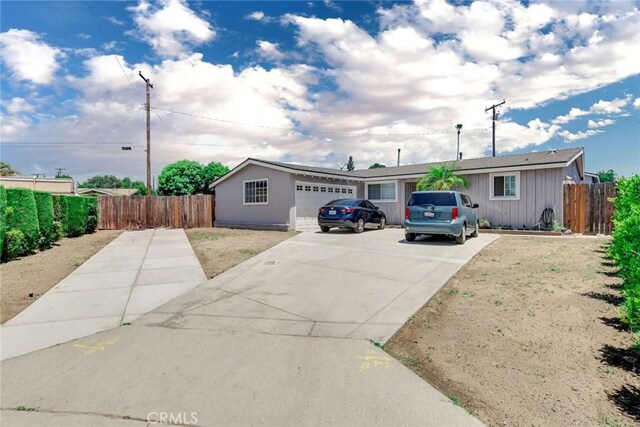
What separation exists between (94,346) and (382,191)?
58.8 feet

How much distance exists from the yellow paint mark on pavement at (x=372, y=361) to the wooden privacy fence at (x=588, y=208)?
13.8m

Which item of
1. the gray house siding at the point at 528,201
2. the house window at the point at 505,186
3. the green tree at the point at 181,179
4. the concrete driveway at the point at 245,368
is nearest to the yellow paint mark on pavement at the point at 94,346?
the concrete driveway at the point at 245,368

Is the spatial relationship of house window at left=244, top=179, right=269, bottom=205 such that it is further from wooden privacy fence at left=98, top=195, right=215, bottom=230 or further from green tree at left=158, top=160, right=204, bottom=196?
green tree at left=158, top=160, right=204, bottom=196

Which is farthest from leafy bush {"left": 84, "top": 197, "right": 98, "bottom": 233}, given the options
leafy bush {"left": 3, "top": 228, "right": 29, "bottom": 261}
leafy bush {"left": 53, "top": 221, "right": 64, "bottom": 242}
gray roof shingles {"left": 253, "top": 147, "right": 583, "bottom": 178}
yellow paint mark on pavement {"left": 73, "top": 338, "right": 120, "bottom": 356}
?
yellow paint mark on pavement {"left": 73, "top": 338, "right": 120, "bottom": 356}

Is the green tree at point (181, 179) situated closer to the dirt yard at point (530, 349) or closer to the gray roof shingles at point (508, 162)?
the gray roof shingles at point (508, 162)

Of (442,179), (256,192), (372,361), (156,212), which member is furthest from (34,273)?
(442,179)

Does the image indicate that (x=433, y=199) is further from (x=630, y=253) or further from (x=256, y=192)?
(x=256, y=192)

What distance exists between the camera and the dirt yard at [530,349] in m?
2.91

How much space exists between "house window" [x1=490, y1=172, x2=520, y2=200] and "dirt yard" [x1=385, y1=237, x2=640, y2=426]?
9.53m

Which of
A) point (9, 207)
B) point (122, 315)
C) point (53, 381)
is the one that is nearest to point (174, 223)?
point (9, 207)

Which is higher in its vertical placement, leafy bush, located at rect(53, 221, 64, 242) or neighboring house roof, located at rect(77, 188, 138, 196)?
neighboring house roof, located at rect(77, 188, 138, 196)

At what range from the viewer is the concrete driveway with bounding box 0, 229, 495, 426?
9.31 ft

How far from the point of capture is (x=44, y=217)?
12125mm

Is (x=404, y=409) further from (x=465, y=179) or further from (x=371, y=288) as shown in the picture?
(x=465, y=179)
